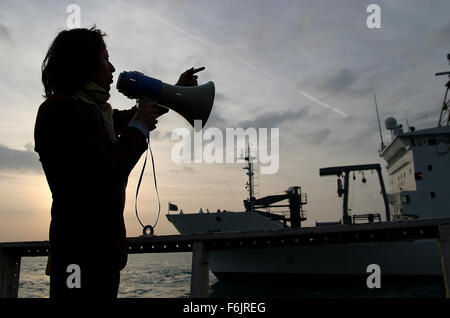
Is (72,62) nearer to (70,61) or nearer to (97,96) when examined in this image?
(70,61)

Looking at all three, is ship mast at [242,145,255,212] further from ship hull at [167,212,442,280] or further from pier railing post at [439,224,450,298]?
pier railing post at [439,224,450,298]

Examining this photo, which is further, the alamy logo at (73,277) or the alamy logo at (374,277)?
the alamy logo at (374,277)

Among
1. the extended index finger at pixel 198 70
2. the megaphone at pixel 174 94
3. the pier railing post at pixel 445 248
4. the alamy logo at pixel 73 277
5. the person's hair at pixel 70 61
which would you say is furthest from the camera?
the pier railing post at pixel 445 248

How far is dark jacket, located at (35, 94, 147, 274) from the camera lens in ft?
3.68

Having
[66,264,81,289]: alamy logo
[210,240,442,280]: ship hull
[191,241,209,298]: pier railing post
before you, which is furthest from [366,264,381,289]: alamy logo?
[210,240,442,280]: ship hull

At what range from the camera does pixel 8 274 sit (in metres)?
4.38

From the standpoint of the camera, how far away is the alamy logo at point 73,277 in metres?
1.11

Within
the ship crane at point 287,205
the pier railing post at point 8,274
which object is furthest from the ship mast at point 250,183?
the pier railing post at point 8,274

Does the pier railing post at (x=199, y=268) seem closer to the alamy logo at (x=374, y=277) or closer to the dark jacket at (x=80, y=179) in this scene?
the alamy logo at (x=374, y=277)

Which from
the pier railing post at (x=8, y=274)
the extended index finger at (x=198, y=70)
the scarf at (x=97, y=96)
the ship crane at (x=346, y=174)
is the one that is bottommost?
the pier railing post at (x=8, y=274)

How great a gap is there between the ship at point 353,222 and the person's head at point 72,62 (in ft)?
62.7

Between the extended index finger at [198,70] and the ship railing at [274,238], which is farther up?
the extended index finger at [198,70]
